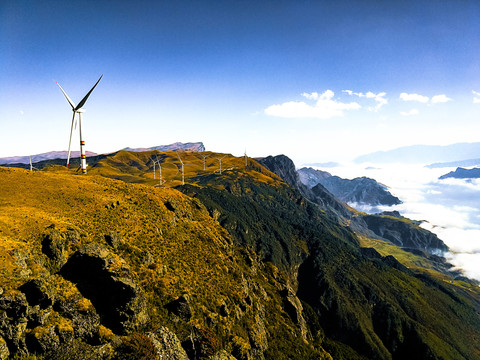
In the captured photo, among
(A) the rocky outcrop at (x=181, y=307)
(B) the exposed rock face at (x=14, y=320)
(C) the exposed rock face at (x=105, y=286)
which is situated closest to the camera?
(B) the exposed rock face at (x=14, y=320)

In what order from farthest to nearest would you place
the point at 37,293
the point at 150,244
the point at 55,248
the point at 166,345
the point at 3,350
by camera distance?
the point at 150,244 < the point at 55,248 < the point at 166,345 < the point at 37,293 < the point at 3,350

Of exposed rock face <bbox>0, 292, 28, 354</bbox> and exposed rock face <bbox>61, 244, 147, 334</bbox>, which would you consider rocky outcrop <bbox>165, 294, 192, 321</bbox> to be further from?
exposed rock face <bbox>0, 292, 28, 354</bbox>

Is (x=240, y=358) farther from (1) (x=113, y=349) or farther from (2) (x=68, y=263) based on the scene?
(2) (x=68, y=263)

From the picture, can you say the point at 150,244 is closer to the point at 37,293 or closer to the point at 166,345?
the point at 166,345

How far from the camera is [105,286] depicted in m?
61.3

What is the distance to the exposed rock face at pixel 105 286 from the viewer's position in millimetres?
59438

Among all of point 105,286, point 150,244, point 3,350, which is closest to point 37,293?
point 3,350

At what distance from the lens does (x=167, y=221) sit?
116 metres

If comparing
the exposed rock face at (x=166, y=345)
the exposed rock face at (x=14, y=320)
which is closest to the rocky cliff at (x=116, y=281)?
the exposed rock face at (x=14, y=320)

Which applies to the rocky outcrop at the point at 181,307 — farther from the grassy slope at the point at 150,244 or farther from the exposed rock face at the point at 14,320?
the exposed rock face at the point at 14,320

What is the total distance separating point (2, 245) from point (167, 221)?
65836mm

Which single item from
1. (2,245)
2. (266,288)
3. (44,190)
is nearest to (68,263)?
(2,245)

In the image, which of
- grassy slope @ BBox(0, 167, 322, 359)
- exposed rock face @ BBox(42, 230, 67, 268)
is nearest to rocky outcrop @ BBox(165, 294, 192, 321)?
grassy slope @ BBox(0, 167, 322, 359)

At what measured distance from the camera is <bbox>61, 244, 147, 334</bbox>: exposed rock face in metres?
59.4
